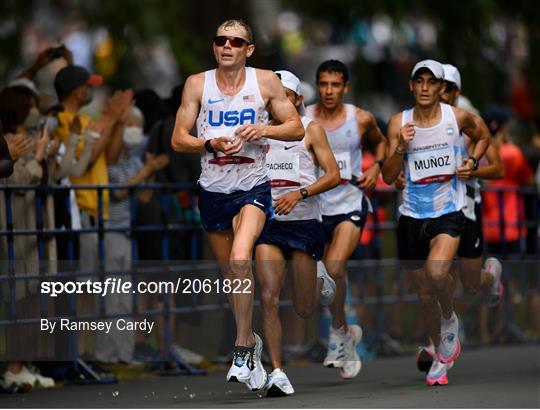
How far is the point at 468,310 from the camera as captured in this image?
1877 centimetres

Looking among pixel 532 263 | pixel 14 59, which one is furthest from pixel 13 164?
pixel 14 59

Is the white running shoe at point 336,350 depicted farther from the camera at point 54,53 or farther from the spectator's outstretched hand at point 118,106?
the camera at point 54,53

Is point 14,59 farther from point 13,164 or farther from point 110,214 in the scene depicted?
point 13,164

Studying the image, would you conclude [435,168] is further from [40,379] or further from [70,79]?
[40,379]

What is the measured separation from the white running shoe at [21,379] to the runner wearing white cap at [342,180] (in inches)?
87.0

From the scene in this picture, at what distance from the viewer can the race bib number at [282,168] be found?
14055 millimetres

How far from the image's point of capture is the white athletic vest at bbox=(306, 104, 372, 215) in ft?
49.8

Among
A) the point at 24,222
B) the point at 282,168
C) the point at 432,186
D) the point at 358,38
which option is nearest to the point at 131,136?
the point at 24,222

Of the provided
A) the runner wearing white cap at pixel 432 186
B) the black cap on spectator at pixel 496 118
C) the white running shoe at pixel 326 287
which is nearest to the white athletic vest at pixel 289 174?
the white running shoe at pixel 326 287

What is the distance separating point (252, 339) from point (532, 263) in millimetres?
7024

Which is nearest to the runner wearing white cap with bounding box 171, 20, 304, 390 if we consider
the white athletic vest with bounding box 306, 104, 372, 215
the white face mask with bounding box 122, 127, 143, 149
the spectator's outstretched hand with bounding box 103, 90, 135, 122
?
the white athletic vest with bounding box 306, 104, 372, 215

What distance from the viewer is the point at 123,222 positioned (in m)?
15.8

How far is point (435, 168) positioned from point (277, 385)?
2.17 m

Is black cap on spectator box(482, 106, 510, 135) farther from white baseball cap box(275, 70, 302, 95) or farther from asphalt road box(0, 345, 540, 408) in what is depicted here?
white baseball cap box(275, 70, 302, 95)
